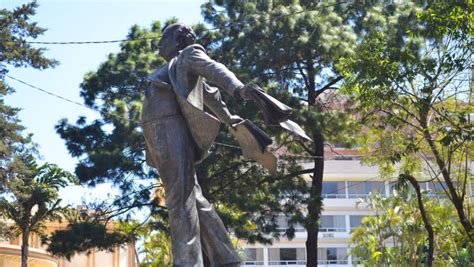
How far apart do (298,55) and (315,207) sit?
341 centimetres

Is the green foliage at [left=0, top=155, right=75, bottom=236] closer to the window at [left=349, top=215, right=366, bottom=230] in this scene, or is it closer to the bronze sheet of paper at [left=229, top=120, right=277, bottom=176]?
the bronze sheet of paper at [left=229, top=120, right=277, bottom=176]

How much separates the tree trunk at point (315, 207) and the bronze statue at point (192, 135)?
1059cm

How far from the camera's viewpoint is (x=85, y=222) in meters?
17.2

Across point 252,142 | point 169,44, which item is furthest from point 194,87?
point 252,142

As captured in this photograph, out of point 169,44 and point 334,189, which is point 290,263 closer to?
point 334,189

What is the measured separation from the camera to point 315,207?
55.3ft

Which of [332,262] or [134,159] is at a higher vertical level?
[134,159]

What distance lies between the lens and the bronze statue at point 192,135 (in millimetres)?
5488

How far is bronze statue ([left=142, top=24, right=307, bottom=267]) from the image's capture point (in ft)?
18.0

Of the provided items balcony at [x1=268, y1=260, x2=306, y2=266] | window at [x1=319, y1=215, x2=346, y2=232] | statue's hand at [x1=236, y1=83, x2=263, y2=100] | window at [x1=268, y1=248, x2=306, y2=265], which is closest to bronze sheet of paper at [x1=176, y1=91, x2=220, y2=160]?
statue's hand at [x1=236, y1=83, x2=263, y2=100]

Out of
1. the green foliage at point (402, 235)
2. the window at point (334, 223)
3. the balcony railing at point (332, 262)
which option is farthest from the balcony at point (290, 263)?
the green foliage at point (402, 235)

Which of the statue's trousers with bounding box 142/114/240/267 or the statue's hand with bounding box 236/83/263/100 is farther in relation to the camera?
the statue's trousers with bounding box 142/114/240/267

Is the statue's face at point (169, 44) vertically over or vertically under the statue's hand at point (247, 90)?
over

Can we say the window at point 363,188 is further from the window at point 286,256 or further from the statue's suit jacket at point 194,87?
the statue's suit jacket at point 194,87
